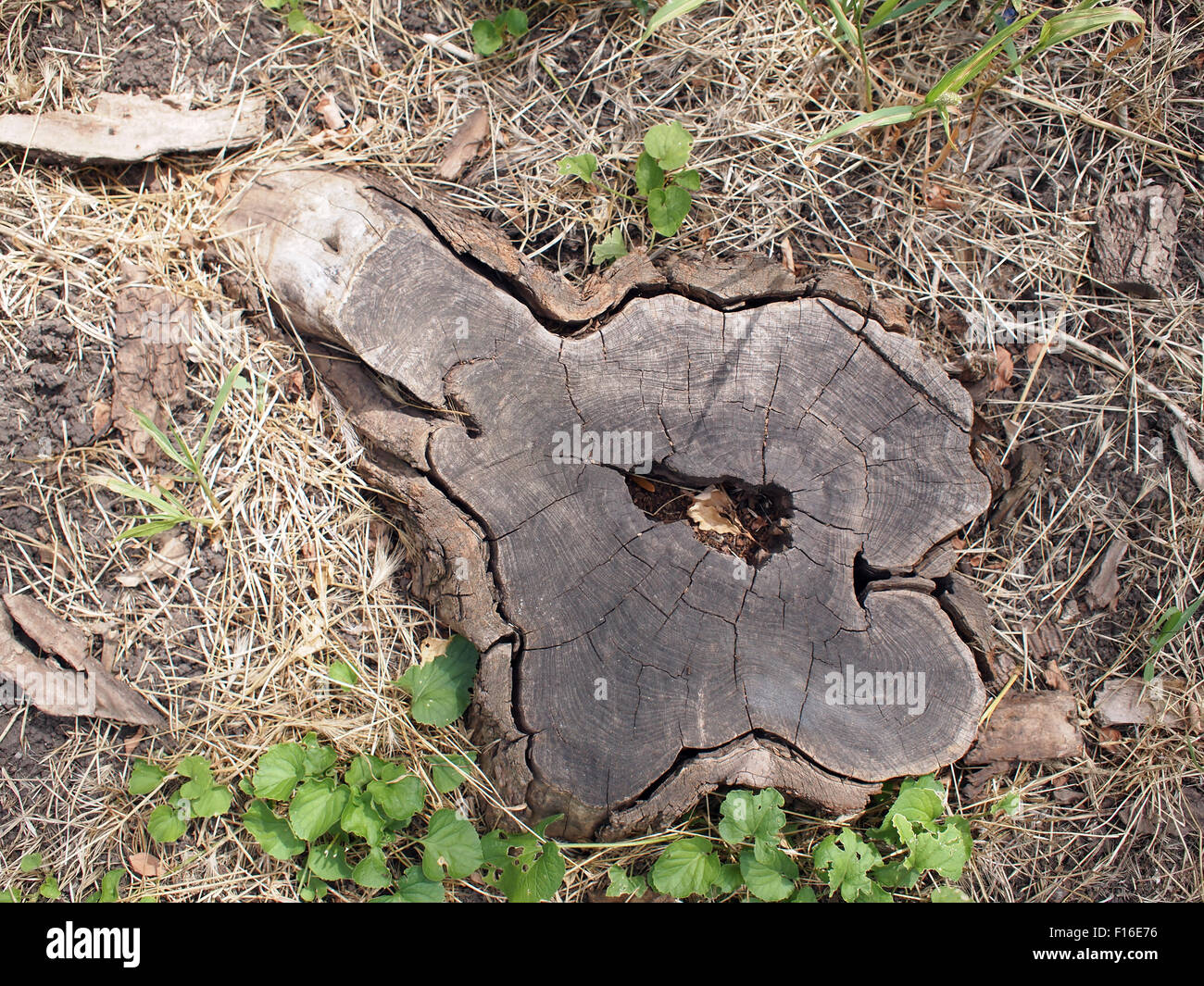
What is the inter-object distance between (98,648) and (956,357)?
2.93m

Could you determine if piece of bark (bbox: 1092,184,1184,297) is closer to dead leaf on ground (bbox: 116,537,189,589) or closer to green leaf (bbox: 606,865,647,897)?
green leaf (bbox: 606,865,647,897)

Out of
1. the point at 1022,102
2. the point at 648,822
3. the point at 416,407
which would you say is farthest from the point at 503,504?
the point at 1022,102

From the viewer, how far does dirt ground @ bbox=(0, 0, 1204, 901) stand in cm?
239

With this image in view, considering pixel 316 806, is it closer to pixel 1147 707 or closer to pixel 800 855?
pixel 800 855

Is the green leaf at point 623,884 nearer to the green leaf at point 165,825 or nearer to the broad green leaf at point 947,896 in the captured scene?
the broad green leaf at point 947,896

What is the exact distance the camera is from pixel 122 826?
2.38 metres

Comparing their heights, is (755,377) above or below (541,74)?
below

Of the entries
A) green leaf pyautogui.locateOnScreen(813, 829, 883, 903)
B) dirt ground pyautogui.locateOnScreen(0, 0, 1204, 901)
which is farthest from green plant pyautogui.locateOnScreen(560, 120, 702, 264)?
green leaf pyautogui.locateOnScreen(813, 829, 883, 903)

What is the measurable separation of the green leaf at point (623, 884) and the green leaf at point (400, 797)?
23.9 inches

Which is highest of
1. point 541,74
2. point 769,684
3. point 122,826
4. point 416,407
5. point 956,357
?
point 541,74
